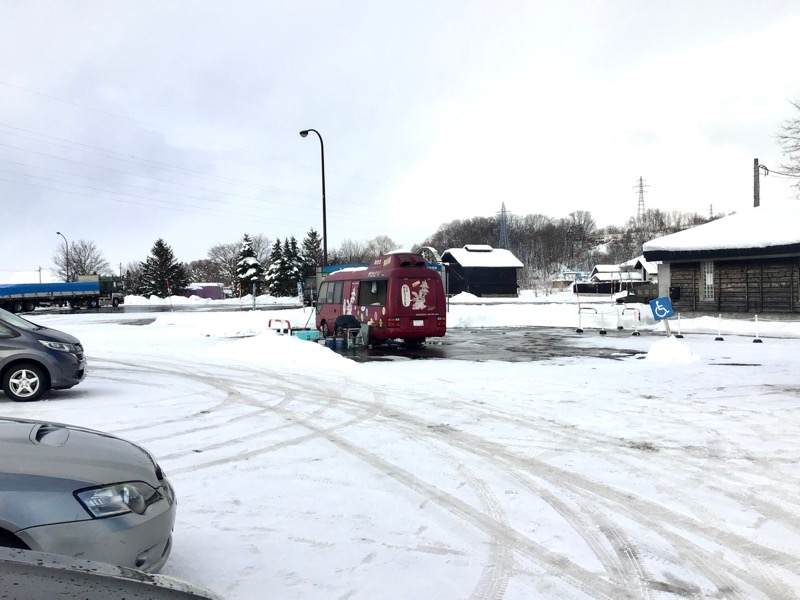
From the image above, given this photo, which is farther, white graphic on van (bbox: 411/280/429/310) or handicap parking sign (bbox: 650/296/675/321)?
white graphic on van (bbox: 411/280/429/310)

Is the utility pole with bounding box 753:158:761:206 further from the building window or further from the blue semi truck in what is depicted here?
the blue semi truck

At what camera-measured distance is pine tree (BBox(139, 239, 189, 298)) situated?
7124cm

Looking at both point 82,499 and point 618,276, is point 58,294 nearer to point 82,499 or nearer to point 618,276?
point 82,499

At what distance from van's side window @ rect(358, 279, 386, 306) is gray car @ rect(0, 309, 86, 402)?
920 centimetres

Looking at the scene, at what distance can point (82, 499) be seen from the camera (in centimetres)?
294

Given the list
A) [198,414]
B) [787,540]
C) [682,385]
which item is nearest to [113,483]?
[787,540]

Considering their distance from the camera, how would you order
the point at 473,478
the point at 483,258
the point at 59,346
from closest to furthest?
the point at 473,478, the point at 59,346, the point at 483,258

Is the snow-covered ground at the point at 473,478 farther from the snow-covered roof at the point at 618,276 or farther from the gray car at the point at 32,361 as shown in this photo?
the snow-covered roof at the point at 618,276

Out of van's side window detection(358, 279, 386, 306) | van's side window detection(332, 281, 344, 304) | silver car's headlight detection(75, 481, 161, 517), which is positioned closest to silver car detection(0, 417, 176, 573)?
silver car's headlight detection(75, 481, 161, 517)

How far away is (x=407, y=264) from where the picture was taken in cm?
1736

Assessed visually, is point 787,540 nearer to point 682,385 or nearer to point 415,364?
point 682,385

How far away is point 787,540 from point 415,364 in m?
10.3

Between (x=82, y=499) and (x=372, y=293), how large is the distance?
15.0 metres

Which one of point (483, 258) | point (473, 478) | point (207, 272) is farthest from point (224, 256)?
point (473, 478)
